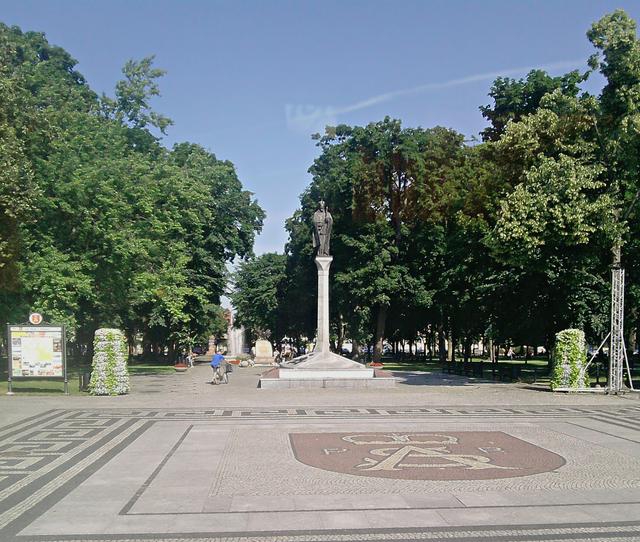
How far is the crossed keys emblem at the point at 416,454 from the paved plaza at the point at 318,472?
0.14ft

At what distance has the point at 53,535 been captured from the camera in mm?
8047

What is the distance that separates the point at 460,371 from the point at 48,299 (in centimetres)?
2277

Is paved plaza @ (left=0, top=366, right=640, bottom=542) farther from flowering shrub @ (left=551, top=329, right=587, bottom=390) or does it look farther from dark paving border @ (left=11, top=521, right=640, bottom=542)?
flowering shrub @ (left=551, top=329, right=587, bottom=390)

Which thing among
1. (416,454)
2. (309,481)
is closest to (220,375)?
(416,454)

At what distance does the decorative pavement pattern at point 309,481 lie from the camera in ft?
27.4

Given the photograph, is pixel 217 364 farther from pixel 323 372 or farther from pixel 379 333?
pixel 379 333

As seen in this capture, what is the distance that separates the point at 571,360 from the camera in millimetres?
26812

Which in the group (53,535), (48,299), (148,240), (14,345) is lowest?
(53,535)

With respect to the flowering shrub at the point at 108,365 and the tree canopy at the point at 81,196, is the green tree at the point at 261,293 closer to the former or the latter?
the tree canopy at the point at 81,196

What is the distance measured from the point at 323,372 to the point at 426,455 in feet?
55.3

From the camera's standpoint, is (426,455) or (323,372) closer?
(426,455)

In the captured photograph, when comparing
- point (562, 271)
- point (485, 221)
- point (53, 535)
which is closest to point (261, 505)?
point (53, 535)

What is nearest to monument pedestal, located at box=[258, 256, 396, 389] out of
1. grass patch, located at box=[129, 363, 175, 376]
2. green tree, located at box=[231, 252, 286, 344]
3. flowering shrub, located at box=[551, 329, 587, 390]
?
flowering shrub, located at box=[551, 329, 587, 390]

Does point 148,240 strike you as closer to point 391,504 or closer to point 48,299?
point 48,299
